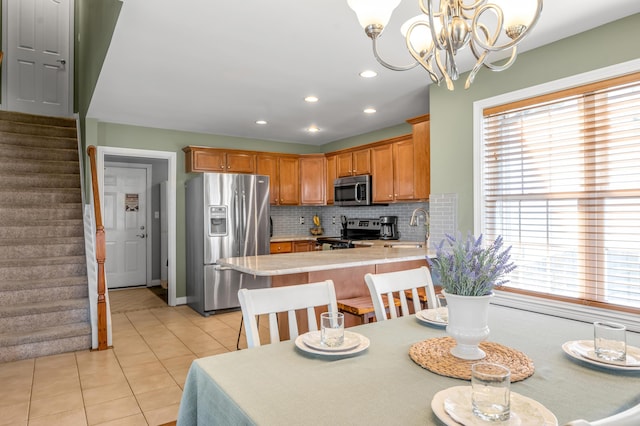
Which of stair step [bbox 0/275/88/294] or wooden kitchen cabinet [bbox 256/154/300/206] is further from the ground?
wooden kitchen cabinet [bbox 256/154/300/206]

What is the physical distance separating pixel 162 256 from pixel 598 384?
21.9 feet

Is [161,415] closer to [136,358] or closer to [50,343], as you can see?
[136,358]

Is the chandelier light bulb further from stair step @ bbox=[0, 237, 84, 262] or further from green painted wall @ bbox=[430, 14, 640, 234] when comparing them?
stair step @ bbox=[0, 237, 84, 262]

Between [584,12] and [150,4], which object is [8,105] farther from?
[584,12]

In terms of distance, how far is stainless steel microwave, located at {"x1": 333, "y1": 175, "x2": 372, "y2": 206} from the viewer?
5359 mm

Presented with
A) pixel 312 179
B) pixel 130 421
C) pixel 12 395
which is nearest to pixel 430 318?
pixel 130 421

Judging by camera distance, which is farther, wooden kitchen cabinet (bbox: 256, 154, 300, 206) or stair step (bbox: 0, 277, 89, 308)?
wooden kitchen cabinet (bbox: 256, 154, 300, 206)

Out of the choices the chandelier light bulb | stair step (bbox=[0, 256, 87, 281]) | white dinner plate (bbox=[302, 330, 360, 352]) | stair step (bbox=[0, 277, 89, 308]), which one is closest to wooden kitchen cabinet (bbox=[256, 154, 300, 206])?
stair step (bbox=[0, 256, 87, 281])

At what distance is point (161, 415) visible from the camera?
2389mm

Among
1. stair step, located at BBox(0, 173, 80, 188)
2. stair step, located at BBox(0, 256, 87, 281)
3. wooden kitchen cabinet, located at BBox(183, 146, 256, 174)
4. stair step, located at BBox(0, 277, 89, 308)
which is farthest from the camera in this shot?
wooden kitchen cabinet, located at BBox(183, 146, 256, 174)

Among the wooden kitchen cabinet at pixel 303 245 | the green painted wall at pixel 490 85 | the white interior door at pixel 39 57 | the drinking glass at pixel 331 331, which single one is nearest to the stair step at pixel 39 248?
the white interior door at pixel 39 57

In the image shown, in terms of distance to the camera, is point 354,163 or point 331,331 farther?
point 354,163

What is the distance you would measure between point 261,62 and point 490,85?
1857mm

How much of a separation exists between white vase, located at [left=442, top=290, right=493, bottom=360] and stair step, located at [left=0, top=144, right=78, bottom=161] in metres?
5.58
